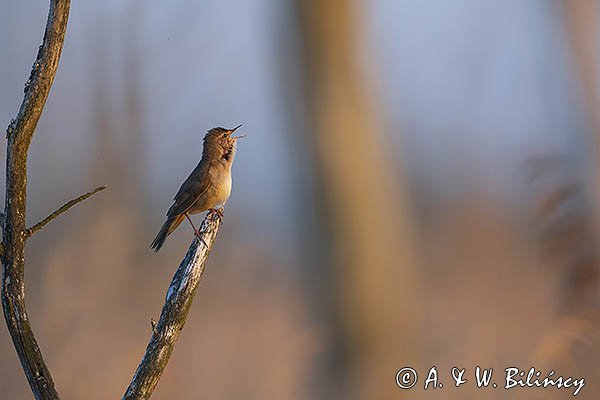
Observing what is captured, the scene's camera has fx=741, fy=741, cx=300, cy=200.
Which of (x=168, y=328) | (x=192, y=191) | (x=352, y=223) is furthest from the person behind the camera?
(x=192, y=191)

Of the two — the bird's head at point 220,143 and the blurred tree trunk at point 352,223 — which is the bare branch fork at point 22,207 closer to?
the blurred tree trunk at point 352,223

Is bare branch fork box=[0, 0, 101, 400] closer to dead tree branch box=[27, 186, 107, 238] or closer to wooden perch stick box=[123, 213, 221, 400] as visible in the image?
dead tree branch box=[27, 186, 107, 238]

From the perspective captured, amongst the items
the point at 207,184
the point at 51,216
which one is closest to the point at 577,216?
the point at 51,216

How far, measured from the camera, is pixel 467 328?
2781 millimetres

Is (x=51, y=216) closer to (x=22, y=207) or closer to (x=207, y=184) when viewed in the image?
(x=22, y=207)

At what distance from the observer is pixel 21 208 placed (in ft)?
3.11

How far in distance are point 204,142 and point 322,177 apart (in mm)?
586

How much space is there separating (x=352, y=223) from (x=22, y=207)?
1.92ft

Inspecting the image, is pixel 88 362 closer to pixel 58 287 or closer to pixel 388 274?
pixel 58 287

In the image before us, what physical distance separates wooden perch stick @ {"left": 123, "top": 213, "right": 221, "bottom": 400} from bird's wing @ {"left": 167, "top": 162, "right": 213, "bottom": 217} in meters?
0.57

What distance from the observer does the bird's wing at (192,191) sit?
5.82ft

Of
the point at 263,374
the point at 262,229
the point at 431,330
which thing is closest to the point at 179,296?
the point at 431,330

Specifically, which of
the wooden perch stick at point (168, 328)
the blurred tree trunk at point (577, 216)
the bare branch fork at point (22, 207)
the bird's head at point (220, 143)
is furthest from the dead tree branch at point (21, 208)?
the bird's head at point (220, 143)

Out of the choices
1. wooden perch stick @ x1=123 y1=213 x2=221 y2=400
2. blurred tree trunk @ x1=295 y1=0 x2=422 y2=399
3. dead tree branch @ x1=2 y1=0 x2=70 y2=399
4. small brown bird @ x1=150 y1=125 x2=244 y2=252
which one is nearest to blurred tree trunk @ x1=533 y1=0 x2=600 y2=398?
blurred tree trunk @ x1=295 y1=0 x2=422 y2=399
